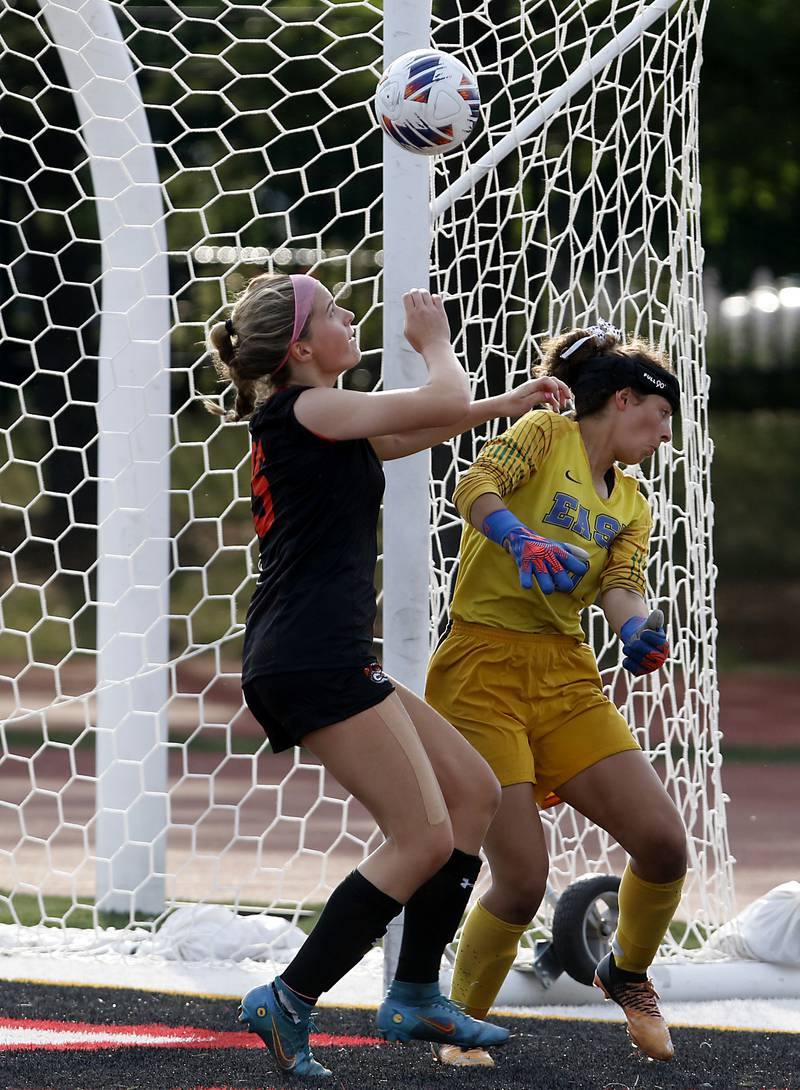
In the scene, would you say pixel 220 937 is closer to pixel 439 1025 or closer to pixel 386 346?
pixel 439 1025

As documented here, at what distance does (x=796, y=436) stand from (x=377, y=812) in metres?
19.3

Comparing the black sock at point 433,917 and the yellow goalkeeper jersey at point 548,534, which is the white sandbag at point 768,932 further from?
the black sock at point 433,917

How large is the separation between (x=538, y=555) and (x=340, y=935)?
854 millimetres

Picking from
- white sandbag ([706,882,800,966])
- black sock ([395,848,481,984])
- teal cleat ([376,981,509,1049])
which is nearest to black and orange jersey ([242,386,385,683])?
black sock ([395,848,481,984])

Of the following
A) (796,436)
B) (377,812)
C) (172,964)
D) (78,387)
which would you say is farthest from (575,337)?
(796,436)

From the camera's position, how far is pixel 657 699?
480 centimetres

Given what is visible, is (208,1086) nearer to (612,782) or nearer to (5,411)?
(612,782)

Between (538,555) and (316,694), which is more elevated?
(538,555)

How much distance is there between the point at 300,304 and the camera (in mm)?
3137

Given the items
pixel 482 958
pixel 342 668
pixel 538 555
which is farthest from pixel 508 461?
pixel 482 958

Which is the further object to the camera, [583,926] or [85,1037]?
[583,926]

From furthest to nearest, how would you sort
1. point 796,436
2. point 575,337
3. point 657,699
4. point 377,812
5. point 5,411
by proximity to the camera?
point 796,436
point 5,411
point 657,699
point 575,337
point 377,812

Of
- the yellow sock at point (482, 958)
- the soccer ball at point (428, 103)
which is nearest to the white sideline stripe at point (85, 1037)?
the yellow sock at point (482, 958)

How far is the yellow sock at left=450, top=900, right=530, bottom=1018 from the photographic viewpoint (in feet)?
11.1
